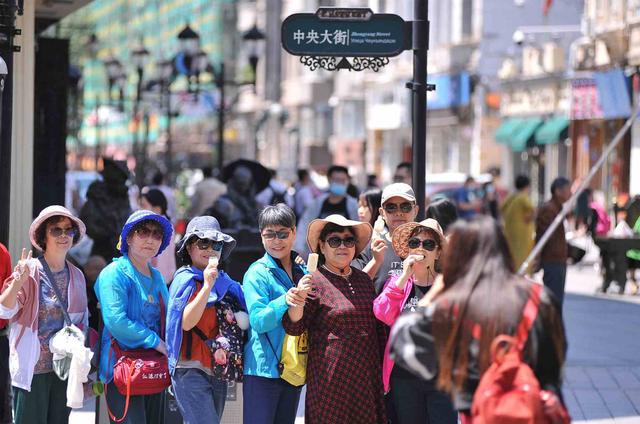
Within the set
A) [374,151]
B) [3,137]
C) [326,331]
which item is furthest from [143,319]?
[374,151]

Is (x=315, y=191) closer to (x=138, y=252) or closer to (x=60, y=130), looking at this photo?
(x=60, y=130)

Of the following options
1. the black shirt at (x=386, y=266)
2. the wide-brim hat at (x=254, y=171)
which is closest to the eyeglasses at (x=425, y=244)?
the black shirt at (x=386, y=266)

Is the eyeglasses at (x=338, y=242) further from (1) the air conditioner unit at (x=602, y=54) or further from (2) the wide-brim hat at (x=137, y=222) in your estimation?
(1) the air conditioner unit at (x=602, y=54)

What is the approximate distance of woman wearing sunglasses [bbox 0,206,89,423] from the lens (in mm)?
8086

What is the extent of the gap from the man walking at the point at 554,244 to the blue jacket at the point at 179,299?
8325 millimetres

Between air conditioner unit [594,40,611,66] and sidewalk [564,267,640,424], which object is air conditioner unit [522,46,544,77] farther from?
sidewalk [564,267,640,424]

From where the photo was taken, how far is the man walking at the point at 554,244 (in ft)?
52.2

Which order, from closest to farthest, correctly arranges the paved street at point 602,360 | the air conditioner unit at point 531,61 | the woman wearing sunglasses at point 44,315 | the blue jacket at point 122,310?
the blue jacket at point 122,310
the woman wearing sunglasses at point 44,315
the paved street at point 602,360
the air conditioner unit at point 531,61

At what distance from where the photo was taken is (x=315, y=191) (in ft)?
81.1

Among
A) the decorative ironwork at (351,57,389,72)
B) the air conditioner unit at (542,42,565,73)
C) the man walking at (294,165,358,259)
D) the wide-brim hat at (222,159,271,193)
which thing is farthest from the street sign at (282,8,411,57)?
the air conditioner unit at (542,42,565,73)

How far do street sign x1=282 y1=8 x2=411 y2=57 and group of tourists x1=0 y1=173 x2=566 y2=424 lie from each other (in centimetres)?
219

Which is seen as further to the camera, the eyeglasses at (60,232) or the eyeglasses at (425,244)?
the eyeglasses at (60,232)

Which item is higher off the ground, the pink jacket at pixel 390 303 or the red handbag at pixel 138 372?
the pink jacket at pixel 390 303

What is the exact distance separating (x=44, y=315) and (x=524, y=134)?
4016 centimetres
